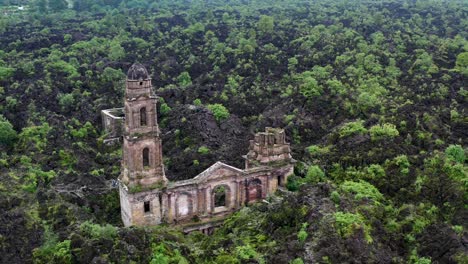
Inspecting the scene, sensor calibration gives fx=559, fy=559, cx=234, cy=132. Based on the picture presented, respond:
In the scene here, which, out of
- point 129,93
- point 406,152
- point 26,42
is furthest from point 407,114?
point 26,42

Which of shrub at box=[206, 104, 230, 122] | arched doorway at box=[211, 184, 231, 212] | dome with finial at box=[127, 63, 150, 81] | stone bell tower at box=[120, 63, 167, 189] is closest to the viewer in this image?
dome with finial at box=[127, 63, 150, 81]

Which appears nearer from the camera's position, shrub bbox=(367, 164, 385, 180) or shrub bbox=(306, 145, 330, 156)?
shrub bbox=(367, 164, 385, 180)

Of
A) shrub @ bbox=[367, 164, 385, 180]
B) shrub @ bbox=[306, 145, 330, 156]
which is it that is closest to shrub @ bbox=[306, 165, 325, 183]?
shrub @ bbox=[367, 164, 385, 180]

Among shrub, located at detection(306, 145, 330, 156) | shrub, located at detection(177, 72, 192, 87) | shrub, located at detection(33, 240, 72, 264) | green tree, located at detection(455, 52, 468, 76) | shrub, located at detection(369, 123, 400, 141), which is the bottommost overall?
shrub, located at detection(33, 240, 72, 264)

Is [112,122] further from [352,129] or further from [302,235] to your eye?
[302,235]

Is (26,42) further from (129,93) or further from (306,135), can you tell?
(129,93)

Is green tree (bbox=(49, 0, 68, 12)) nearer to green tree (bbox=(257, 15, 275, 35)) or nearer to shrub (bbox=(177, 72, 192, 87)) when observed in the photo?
green tree (bbox=(257, 15, 275, 35))
